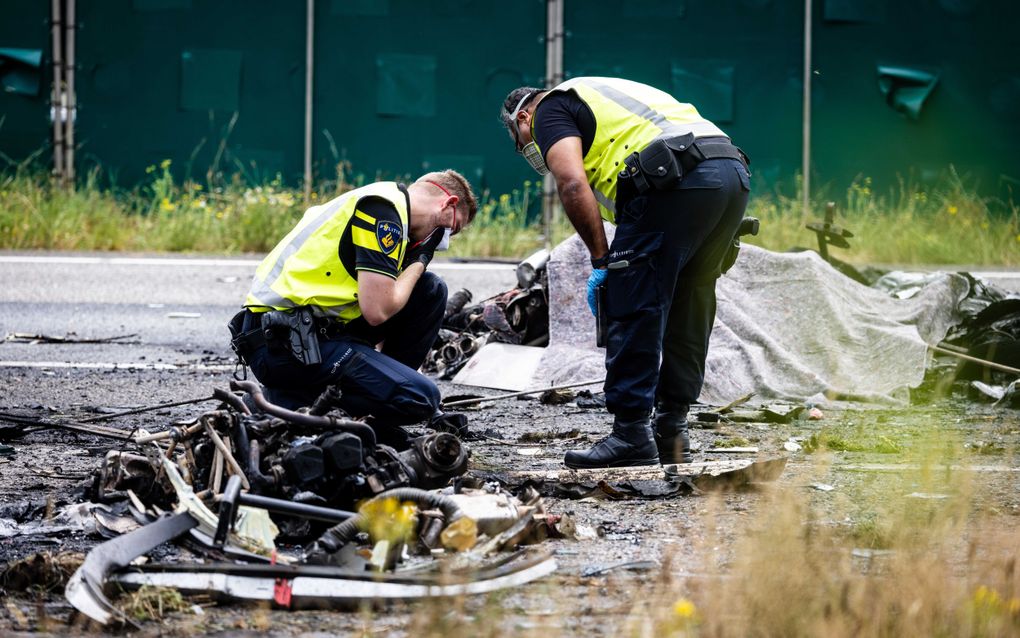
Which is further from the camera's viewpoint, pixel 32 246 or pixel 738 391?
pixel 32 246

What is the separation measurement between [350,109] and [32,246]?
12.6ft

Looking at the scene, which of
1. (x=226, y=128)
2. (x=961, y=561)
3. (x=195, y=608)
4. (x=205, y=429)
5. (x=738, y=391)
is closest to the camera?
(x=195, y=608)

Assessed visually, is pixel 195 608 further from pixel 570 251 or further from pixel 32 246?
pixel 32 246

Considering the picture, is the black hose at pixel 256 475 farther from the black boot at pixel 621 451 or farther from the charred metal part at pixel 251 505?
→ the black boot at pixel 621 451

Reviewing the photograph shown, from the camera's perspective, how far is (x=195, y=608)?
10.7 feet

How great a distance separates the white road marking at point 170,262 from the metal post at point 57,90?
331 centimetres

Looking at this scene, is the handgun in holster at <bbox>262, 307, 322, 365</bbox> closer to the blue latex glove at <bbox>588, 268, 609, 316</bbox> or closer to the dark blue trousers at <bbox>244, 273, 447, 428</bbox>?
the dark blue trousers at <bbox>244, 273, 447, 428</bbox>

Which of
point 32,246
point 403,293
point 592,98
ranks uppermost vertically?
point 592,98

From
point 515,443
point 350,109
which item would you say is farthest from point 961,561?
point 350,109

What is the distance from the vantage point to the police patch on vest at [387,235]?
4.98 metres

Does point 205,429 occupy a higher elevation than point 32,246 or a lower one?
higher

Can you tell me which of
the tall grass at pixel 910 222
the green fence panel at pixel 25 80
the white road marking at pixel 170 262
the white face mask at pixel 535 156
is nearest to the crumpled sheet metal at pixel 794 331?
the white face mask at pixel 535 156

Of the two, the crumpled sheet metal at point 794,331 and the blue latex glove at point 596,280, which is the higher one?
the blue latex glove at point 596,280

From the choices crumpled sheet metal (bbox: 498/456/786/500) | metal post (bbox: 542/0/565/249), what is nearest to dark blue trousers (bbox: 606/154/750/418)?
crumpled sheet metal (bbox: 498/456/786/500)
